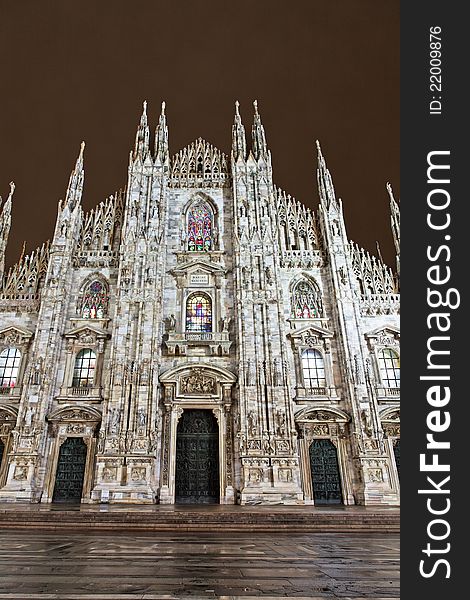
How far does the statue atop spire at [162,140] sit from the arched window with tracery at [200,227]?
12.1ft

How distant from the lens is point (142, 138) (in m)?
26.6

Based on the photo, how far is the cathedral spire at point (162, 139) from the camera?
2631 cm

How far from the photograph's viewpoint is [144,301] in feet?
71.4

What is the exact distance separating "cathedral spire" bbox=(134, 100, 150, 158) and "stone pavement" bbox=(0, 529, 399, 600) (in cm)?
2344

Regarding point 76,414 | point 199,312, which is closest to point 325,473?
point 199,312

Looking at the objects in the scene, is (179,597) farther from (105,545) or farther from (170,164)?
(170,164)

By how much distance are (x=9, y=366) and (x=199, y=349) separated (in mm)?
9631

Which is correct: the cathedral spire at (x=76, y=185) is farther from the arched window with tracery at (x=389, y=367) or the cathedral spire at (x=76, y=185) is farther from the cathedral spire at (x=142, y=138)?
the arched window with tracery at (x=389, y=367)

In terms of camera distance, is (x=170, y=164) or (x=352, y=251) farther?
(x=170, y=164)

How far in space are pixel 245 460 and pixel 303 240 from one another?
1269 cm

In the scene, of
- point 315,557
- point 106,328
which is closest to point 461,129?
point 315,557

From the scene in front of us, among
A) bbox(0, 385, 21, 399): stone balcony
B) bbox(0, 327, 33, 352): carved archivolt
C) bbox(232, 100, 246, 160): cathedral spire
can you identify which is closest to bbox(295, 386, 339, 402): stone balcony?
bbox(0, 385, 21, 399): stone balcony

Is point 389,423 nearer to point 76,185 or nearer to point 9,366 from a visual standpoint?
point 9,366

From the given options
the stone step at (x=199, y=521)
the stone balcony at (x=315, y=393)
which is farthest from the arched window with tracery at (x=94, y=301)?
the stone step at (x=199, y=521)
